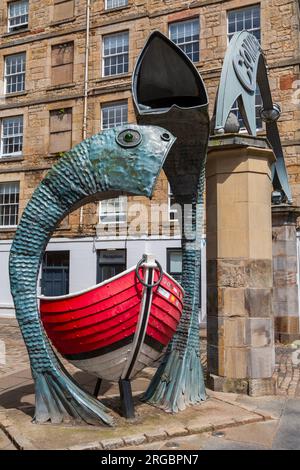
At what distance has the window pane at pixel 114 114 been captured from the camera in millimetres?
19141

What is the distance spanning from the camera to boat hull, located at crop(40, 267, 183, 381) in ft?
16.4

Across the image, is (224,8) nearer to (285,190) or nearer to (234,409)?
(285,190)

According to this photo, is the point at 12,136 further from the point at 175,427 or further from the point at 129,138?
the point at 175,427

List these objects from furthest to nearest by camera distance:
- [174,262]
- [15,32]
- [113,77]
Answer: [15,32]
[113,77]
[174,262]

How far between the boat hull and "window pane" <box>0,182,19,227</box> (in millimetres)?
16244

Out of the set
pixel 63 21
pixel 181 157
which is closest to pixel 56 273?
pixel 63 21

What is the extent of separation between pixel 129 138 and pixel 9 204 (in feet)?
55.2

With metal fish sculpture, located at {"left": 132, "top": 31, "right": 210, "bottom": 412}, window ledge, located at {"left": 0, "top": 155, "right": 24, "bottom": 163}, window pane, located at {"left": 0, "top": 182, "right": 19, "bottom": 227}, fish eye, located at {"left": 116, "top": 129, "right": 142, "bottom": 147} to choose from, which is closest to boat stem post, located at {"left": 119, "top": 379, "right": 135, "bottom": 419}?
metal fish sculpture, located at {"left": 132, "top": 31, "right": 210, "bottom": 412}

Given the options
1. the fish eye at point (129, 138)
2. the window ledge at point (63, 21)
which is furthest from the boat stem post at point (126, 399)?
the window ledge at point (63, 21)

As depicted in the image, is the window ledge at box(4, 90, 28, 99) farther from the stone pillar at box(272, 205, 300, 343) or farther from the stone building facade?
the stone pillar at box(272, 205, 300, 343)

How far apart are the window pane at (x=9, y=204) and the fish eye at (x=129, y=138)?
53.9 ft

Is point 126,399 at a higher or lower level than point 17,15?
lower

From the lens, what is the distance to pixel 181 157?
643 cm

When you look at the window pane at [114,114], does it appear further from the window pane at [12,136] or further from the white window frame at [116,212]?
the window pane at [12,136]
